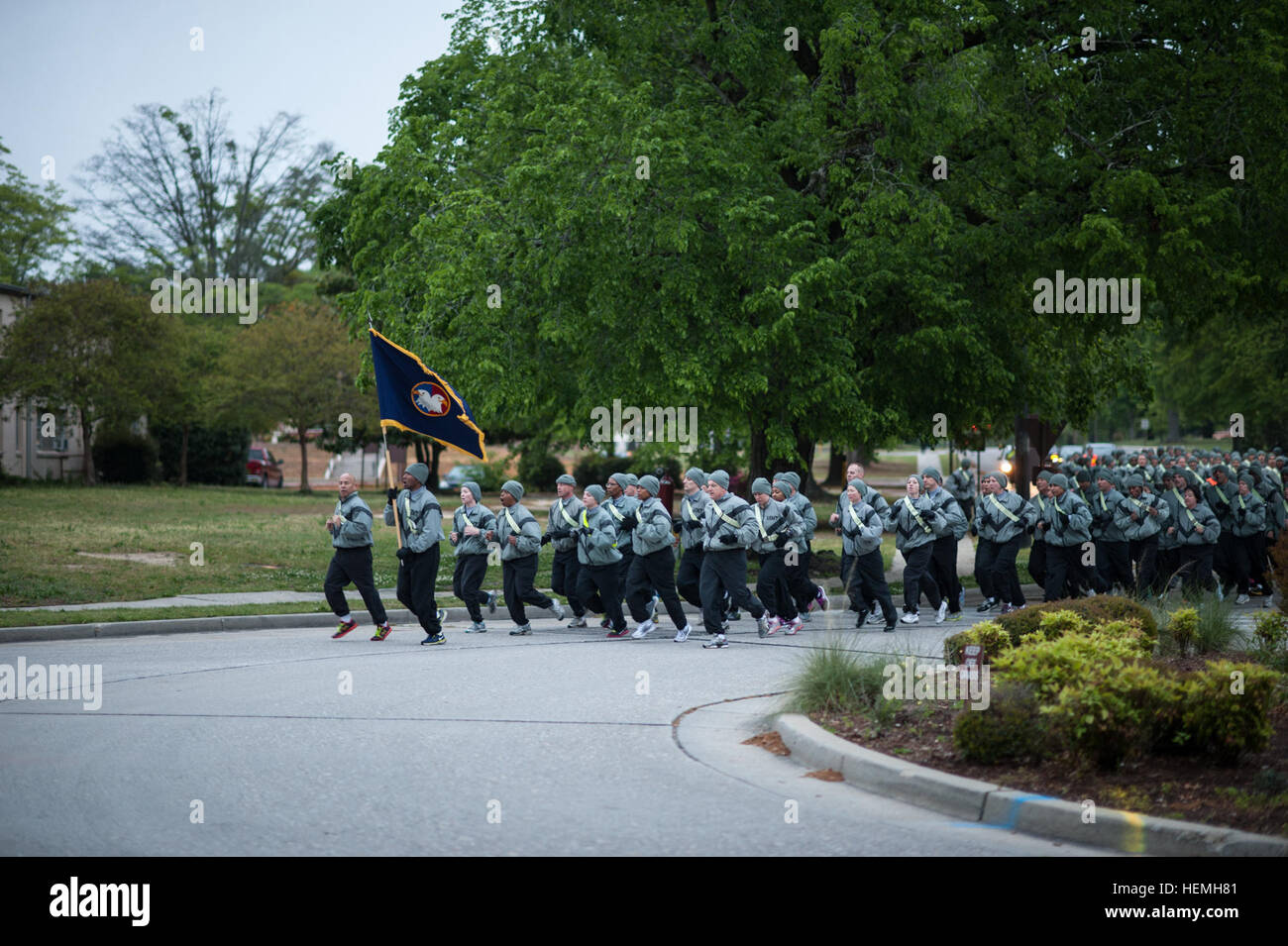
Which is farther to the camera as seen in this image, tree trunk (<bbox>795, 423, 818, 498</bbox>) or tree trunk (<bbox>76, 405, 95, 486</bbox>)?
tree trunk (<bbox>76, 405, 95, 486</bbox>)

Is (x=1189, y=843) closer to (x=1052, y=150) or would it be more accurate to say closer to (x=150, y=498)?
(x=1052, y=150)

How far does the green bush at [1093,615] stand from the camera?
1032cm

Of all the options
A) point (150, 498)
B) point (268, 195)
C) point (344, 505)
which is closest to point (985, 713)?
point (344, 505)

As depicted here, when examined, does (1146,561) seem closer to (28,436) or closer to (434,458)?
(28,436)

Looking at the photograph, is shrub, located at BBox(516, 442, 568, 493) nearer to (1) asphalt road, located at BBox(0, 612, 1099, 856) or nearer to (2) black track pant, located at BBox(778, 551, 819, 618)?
(2) black track pant, located at BBox(778, 551, 819, 618)

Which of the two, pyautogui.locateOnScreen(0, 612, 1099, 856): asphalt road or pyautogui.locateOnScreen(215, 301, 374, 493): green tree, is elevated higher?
pyautogui.locateOnScreen(215, 301, 374, 493): green tree

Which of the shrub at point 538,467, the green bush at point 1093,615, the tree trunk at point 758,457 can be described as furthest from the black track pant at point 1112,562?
the shrub at point 538,467

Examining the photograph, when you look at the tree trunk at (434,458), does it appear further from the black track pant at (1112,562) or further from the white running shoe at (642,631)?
the white running shoe at (642,631)

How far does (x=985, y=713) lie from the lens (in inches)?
289

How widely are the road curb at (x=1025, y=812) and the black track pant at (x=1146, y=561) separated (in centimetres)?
1173

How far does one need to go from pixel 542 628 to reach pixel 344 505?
3.22 meters

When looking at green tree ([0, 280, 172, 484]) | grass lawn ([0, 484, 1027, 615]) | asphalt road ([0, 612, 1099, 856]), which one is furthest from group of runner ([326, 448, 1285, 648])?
green tree ([0, 280, 172, 484])

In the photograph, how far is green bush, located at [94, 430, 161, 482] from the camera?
152 ft

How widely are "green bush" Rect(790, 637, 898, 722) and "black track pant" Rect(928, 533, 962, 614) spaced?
7832 millimetres
